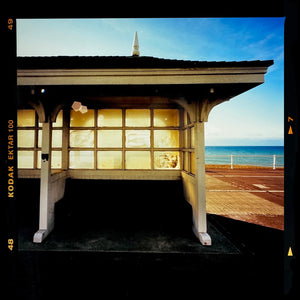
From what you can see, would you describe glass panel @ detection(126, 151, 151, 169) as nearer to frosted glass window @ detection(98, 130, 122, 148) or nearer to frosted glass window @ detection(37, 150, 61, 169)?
frosted glass window @ detection(98, 130, 122, 148)

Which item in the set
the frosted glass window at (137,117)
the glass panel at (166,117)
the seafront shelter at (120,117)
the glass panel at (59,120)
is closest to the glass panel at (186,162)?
the seafront shelter at (120,117)

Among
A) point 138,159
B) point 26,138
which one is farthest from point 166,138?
point 26,138

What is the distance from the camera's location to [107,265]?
2.52 m

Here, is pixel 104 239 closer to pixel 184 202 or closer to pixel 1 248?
pixel 184 202

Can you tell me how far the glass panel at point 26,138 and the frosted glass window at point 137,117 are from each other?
106 inches

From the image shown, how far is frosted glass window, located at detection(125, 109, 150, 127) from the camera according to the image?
4.42m

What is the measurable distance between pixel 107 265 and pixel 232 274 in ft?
6.38

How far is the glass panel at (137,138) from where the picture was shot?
14.4 ft

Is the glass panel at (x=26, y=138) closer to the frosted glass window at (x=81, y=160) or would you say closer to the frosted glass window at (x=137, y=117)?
the frosted glass window at (x=81, y=160)

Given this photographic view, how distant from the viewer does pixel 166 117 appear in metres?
4.43

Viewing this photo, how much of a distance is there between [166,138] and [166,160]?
621 millimetres

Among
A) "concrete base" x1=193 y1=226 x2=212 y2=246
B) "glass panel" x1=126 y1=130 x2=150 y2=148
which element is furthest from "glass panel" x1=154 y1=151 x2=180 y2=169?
"concrete base" x1=193 y1=226 x2=212 y2=246

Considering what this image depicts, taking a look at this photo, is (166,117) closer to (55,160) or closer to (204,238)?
(204,238)

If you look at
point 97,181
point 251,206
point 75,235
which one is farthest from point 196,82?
point 251,206
